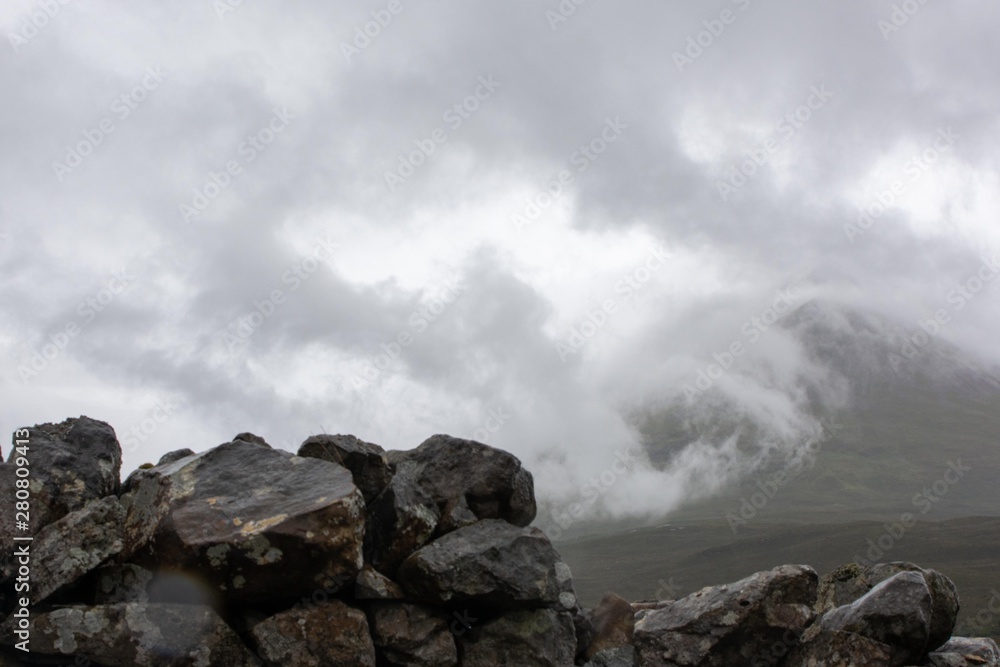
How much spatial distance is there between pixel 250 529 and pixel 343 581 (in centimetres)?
152

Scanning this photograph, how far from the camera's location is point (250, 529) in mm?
10453

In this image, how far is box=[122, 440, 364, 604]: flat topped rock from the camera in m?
A: 10.3

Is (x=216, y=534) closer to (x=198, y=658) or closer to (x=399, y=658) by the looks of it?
(x=198, y=658)

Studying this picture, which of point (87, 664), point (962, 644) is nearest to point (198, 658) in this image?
point (87, 664)

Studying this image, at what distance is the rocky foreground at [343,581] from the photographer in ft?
33.3

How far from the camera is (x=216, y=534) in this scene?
10.4m

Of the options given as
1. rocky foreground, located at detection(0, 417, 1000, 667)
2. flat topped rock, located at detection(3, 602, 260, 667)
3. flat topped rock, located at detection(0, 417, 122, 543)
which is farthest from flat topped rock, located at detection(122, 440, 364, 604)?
flat topped rock, located at detection(0, 417, 122, 543)

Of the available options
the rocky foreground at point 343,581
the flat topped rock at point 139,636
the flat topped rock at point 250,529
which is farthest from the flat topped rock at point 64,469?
the flat topped rock at point 139,636

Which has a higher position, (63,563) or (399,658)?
(63,563)

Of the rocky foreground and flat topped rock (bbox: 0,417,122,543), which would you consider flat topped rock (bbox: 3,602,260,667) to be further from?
flat topped rock (bbox: 0,417,122,543)

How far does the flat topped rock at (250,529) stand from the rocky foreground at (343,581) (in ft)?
0.09

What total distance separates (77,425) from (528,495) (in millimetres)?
7773

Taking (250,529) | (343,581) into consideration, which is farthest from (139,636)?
(343,581)

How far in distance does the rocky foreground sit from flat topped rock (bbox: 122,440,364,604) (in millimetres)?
27
